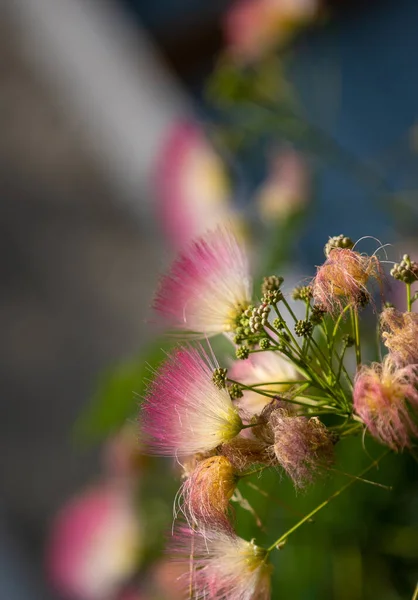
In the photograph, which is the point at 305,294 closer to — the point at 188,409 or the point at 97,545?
the point at 188,409

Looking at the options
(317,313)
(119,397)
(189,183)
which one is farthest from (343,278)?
(189,183)

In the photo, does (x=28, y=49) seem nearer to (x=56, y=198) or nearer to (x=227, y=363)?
(x=56, y=198)

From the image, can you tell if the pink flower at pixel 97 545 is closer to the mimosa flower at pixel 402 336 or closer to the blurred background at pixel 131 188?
the blurred background at pixel 131 188

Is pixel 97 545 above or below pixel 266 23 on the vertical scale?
below

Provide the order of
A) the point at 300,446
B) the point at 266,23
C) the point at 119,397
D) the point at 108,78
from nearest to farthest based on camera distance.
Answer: the point at 300,446 < the point at 119,397 < the point at 266,23 < the point at 108,78

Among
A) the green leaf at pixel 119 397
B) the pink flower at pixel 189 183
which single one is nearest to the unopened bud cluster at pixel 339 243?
the green leaf at pixel 119 397

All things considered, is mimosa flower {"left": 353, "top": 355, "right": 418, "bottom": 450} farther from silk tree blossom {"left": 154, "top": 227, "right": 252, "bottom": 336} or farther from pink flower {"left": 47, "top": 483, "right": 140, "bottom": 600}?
pink flower {"left": 47, "top": 483, "right": 140, "bottom": 600}

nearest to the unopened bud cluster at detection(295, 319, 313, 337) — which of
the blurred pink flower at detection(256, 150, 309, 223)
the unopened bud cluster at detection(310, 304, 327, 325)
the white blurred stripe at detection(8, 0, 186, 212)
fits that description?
the unopened bud cluster at detection(310, 304, 327, 325)
